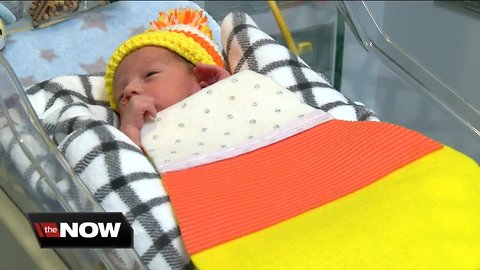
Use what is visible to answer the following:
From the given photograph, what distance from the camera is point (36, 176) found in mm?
809

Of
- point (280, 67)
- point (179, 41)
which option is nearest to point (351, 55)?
point (280, 67)

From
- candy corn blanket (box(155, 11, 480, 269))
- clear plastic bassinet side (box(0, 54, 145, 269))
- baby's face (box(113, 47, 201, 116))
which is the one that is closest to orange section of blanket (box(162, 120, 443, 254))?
candy corn blanket (box(155, 11, 480, 269))

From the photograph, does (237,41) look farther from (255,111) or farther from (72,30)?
(72,30)

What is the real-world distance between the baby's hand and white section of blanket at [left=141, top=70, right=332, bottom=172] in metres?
0.01

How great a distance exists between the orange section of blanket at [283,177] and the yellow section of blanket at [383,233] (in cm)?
2

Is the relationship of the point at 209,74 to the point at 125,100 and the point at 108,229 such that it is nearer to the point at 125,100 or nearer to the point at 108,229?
the point at 125,100

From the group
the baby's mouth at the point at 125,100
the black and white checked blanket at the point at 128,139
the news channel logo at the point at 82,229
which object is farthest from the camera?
the baby's mouth at the point at 125,100

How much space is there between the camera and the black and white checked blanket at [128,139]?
79 cm

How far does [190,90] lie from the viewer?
3.69ft

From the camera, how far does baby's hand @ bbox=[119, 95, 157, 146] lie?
1000 millimetres

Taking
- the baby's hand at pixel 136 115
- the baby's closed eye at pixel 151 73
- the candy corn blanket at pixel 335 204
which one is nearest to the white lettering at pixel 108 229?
the candy corn blanket at pixel 335 204

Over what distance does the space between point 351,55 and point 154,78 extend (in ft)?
1.88

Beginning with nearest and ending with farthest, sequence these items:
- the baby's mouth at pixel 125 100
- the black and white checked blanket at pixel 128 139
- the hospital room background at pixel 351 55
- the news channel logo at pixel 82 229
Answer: the news channel logo at pixel 82 229, the black and white checked blanket at pixel 128 139, the hospital room background at pixel 351 55, the baby's mouth at pixel 125 100

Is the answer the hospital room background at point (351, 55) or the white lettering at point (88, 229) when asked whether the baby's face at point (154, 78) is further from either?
the white lettering at point (88, 229)
